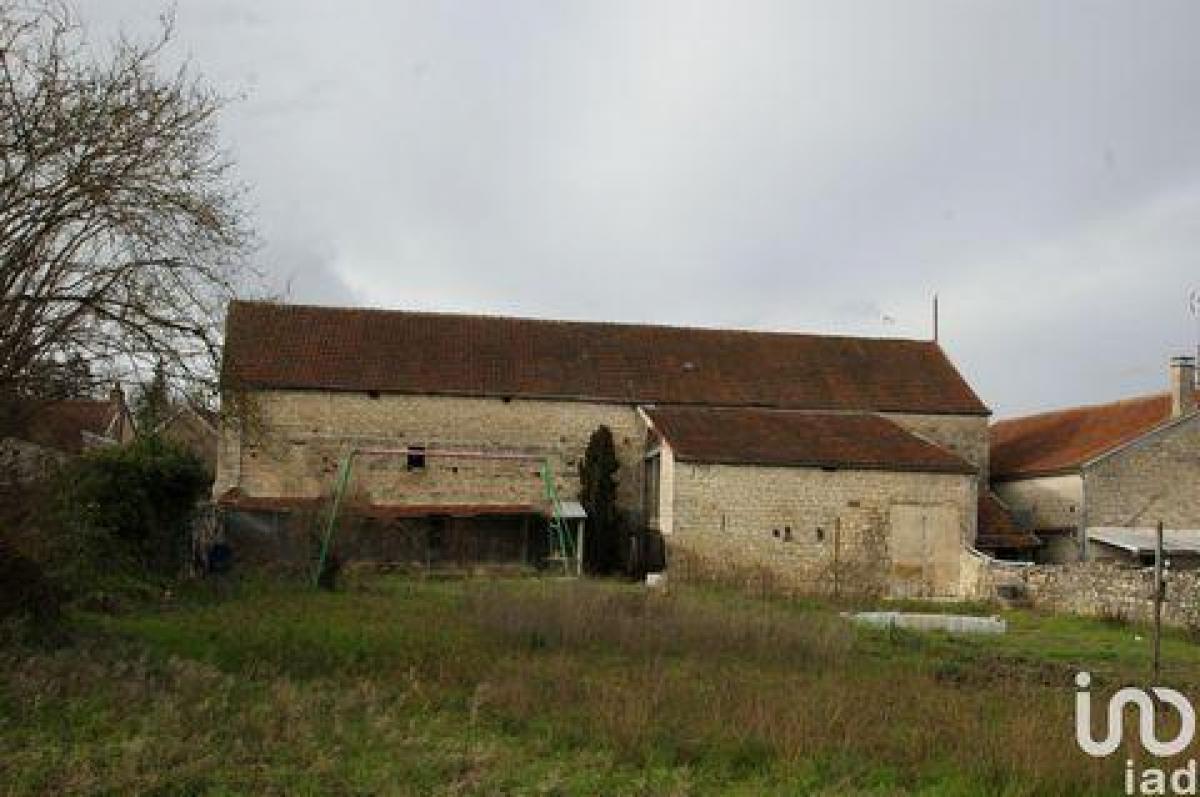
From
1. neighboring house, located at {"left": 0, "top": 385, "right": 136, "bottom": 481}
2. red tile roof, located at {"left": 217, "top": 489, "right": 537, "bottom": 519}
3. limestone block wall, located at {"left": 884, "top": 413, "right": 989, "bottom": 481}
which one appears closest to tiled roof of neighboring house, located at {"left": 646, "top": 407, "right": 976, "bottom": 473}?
limestone block wall, located at {"left": 884, "top": 413, "right": 989, "bottom": 481}

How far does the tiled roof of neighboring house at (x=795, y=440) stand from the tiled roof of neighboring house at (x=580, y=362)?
1.48 meters

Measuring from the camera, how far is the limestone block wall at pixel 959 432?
3719 cm

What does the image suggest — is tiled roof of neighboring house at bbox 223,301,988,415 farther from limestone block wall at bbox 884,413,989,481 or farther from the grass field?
the grass field

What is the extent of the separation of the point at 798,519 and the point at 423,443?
10613 millimetres

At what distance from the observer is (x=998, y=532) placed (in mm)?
34188

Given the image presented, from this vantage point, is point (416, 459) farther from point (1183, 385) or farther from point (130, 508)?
point (1183, 385)

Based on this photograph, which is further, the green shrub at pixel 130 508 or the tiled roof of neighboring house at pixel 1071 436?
the tiled roof of neighboring house at pixel 1071 436

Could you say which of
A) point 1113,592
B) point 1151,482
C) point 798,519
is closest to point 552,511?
point 798,519

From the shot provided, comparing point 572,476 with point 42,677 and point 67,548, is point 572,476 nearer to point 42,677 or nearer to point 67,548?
point 67,548

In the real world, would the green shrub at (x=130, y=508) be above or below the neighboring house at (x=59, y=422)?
below

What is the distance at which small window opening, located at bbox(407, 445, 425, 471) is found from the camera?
114ft

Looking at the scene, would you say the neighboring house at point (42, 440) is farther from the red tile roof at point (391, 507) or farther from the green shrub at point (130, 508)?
the red tile roof at point (391, 507)

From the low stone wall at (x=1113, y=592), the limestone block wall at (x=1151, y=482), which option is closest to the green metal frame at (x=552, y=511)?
the low stone wall at (x=1113, y=592)

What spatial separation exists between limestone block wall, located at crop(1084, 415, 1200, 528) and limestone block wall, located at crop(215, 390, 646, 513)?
12584 millimetres
